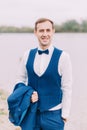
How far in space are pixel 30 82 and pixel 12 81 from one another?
7.80ft

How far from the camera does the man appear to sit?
2.05 m

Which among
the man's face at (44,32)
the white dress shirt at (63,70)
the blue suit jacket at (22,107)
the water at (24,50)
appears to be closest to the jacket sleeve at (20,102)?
the blue suit jacket at (22,107)

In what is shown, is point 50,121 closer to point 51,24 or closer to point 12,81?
point 51,24

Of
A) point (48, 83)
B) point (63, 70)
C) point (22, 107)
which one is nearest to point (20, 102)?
point (22, 107)

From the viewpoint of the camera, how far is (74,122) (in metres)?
3.57

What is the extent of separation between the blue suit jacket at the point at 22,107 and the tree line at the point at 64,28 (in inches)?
102

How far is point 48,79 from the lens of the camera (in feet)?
6.74

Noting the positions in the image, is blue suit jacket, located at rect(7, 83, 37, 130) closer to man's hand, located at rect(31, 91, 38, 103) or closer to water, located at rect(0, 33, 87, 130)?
man's hand, located at rect(31, 91, 38, 103)

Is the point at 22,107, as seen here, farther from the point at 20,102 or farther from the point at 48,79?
the point at 48,79

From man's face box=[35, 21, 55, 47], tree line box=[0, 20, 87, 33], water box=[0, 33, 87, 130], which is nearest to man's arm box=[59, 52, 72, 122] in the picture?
man's face box=[35, 21, 55, 47]

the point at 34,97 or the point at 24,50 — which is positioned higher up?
the point at 34,97

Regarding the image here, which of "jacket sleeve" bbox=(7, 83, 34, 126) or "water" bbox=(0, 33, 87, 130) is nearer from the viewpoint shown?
"jacket sleeve" bbox=(7, 83, 34, 126)

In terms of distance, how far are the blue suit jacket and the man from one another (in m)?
0.03

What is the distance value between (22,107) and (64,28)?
2.72 meters
